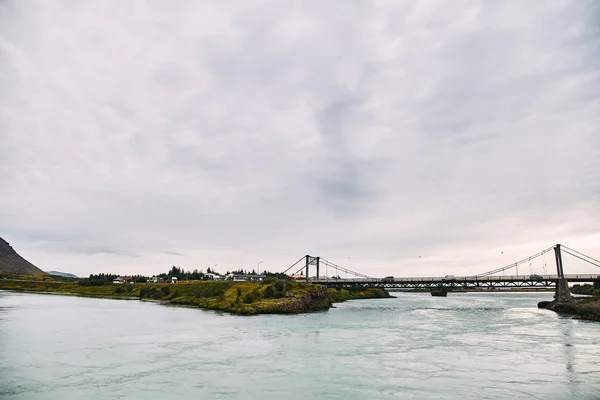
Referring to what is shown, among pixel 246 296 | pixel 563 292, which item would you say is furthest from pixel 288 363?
pixel 563 292

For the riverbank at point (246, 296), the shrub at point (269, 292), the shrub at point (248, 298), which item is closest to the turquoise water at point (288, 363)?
the riverbank at point (246, 296)

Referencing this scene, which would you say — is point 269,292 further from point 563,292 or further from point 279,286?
point 563,292

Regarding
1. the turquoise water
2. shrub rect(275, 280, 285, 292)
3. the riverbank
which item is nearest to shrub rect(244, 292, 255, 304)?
the riverbank

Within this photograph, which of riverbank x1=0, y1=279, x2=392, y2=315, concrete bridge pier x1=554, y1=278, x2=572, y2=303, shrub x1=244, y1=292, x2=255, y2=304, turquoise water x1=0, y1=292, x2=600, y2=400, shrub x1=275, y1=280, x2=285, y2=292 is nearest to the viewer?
turquoise water x1=0, y1=292, x2=600, y2=400

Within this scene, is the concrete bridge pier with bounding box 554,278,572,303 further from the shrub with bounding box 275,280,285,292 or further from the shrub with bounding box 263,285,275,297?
the shrub with bounding box 263,285,275,297

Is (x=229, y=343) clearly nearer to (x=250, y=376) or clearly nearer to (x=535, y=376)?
(x=250, y=376)

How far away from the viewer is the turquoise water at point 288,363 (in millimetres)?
23266

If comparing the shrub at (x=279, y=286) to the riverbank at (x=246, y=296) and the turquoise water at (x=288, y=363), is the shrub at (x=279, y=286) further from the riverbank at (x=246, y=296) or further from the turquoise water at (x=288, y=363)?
the turquoise water at (x=288, y=363)

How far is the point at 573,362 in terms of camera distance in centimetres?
3206

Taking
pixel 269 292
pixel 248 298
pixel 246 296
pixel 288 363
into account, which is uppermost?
pixel 269 292

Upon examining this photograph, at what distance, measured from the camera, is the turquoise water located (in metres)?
23.3

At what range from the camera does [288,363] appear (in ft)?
102

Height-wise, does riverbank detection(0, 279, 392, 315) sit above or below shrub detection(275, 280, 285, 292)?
below

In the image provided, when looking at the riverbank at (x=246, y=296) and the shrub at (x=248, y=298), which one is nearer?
the riverbank at (x=246, y=296)
